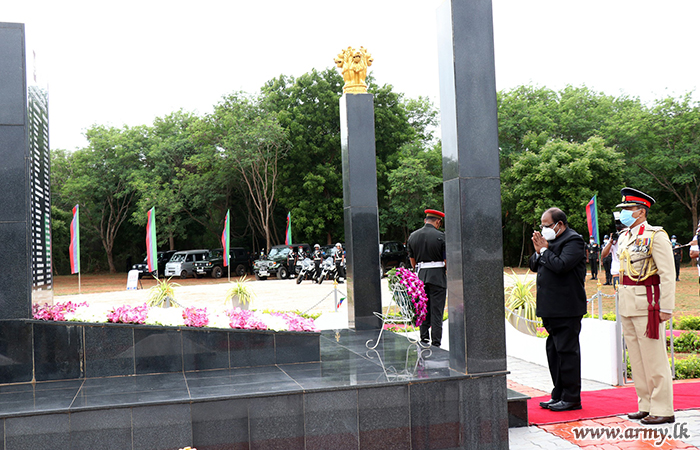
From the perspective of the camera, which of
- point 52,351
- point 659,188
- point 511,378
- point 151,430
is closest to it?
point 151,430

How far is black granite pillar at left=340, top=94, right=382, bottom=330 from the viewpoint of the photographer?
26.8ft

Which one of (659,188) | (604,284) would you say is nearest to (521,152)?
(659,188)

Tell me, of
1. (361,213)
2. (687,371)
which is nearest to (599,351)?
(687,371)

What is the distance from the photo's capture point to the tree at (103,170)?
32750 mm

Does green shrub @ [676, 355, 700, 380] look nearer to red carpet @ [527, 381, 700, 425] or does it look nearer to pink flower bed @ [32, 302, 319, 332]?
red carpet @ [527, 381, 700, 425]

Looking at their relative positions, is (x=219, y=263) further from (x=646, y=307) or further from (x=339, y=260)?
(x=646, y=307)

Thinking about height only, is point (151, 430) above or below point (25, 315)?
below

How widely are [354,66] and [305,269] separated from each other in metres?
15.6

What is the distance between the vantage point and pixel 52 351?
16.6 ft

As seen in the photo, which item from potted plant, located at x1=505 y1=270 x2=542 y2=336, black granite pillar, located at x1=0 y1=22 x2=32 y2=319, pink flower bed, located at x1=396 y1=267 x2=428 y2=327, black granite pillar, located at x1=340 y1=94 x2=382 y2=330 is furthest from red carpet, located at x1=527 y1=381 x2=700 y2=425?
black granite pillar, located at x1=0 y1=22 x2=32 y2=319

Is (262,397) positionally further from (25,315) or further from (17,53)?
(17,53)

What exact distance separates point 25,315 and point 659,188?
3215 cm

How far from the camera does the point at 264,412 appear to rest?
4.21 meters

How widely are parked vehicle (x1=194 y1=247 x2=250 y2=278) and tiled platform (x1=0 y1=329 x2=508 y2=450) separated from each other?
2424 centimetres
